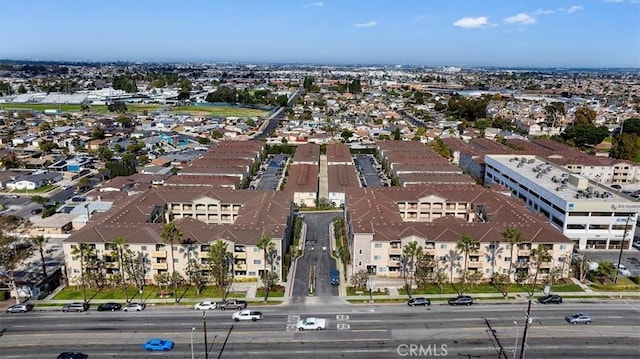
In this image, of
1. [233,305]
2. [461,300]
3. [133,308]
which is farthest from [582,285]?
[133,308]

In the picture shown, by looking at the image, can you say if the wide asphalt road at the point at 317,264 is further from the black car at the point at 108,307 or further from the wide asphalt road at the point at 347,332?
the black car at the point at 108,307

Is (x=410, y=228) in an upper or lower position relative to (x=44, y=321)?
upper

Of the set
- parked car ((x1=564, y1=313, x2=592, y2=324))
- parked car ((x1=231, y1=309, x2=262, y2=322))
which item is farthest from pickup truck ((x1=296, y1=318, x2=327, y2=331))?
parked car ((x1=564, y1=313, x2=592, y2=324))

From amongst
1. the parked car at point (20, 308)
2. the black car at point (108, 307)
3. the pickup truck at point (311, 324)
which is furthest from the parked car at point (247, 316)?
the parked car at point (20, 308)

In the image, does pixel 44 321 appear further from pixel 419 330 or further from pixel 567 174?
pixel 567 174

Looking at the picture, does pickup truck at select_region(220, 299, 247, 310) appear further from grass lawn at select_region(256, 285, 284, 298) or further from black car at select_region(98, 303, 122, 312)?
black car at select_region(98, 303, 122, 312)

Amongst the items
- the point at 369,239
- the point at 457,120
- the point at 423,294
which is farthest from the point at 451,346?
the point at 457,120
